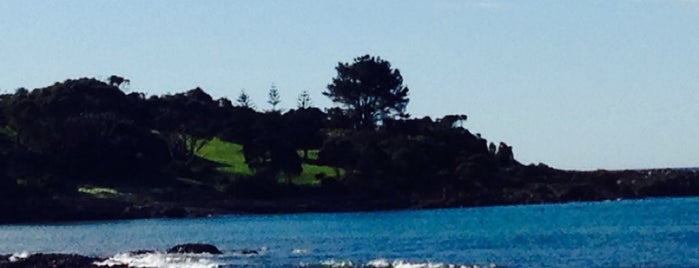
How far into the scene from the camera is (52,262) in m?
51.3

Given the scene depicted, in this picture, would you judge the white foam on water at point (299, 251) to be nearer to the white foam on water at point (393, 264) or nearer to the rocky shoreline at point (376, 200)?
the white foam on water at point (393, 264)

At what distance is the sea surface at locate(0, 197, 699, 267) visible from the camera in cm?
5541

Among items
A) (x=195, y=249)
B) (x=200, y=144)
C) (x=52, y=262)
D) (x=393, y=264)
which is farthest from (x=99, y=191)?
(x=393, y=264)

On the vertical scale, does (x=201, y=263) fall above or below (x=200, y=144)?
below

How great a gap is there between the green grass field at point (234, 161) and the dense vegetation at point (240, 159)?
0.55ft

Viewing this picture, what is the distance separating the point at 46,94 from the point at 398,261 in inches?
2914

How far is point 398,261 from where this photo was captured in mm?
53500

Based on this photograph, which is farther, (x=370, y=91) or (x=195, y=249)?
(x=370, y=91)

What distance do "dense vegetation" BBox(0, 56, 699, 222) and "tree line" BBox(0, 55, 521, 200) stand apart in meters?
0.11

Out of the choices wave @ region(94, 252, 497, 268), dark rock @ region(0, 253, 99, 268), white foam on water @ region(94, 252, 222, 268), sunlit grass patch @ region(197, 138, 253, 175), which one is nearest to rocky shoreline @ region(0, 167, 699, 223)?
sunlit grass patch @ region(197, 138, 253, 175)

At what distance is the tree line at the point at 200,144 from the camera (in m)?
116

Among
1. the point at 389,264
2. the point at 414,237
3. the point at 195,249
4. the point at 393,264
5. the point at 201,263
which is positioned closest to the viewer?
the point at 393,264

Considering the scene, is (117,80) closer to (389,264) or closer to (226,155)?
(226,155)

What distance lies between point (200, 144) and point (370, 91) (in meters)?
18.4
